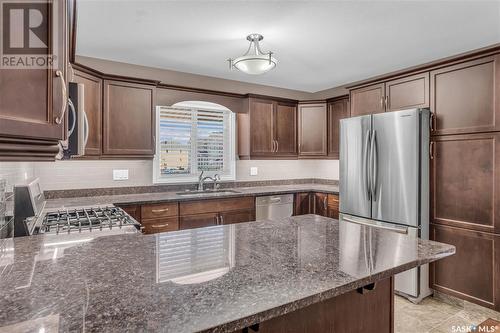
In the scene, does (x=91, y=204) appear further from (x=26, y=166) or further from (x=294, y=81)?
(x=294, y=81)

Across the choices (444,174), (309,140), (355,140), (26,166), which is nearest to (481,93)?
(444,174)

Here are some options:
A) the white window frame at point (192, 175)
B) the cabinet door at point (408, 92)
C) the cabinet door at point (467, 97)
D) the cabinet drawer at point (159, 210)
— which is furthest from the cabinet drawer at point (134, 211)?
the cabinet door at point (467, 97)

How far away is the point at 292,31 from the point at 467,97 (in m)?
1.70

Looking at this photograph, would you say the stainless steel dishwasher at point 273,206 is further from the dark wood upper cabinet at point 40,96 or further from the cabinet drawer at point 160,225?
the dark wood upper cabinet at point 40,96

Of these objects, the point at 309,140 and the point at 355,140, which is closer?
the point at 355,140

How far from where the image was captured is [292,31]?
2.68 metres

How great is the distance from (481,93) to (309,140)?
2266 millimetres

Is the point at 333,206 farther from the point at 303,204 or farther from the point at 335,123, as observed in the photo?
the point at 335,123

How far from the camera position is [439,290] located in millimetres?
2928

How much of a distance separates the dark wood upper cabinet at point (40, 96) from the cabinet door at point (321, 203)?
3605 mm

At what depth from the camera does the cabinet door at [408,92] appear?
9.87ft

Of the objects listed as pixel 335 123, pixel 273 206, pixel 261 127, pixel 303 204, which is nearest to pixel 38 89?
pixel 273 206

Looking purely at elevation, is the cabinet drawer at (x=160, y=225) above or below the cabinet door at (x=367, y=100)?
below

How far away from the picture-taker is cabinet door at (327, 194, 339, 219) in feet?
12.8
